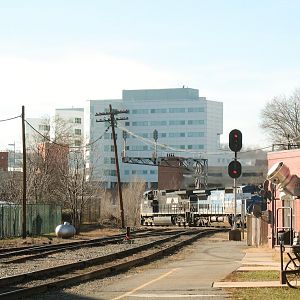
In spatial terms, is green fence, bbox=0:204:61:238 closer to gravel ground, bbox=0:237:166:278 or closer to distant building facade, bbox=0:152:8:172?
gravel ground, bbox=0:237:166:278

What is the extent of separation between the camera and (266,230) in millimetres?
32750

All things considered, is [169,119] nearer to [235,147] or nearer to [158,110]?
[158,110]

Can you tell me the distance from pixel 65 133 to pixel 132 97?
255 feet

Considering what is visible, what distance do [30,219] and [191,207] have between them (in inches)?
905

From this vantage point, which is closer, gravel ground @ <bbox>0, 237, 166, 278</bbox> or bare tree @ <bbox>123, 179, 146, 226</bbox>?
gravel ground @ <bbox>0, 237, 166, 278</bbox>

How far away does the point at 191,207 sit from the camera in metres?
72.1

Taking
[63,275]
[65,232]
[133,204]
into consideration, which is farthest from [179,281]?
[133,204]

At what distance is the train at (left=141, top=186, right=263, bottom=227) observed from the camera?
65.1 metres

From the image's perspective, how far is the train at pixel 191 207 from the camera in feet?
214

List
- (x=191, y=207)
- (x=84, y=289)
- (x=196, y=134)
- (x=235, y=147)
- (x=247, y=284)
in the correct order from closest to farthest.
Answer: (x=247, y=284) → (x=84, y=289) → (x=235, y=147) → (x=191, y=207) → (x=196, y=134)

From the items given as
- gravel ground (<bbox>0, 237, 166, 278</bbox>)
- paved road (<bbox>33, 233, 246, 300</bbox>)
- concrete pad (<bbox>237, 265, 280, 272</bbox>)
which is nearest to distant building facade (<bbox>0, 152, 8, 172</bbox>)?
gravel ground (<bbox>0, 237, 166, 278</bbox>)

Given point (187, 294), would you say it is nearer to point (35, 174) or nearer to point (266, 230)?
point (266, 230)

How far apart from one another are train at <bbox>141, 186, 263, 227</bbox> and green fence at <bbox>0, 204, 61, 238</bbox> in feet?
52.7

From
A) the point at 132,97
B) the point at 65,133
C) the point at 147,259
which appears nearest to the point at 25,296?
the point at 147,259
